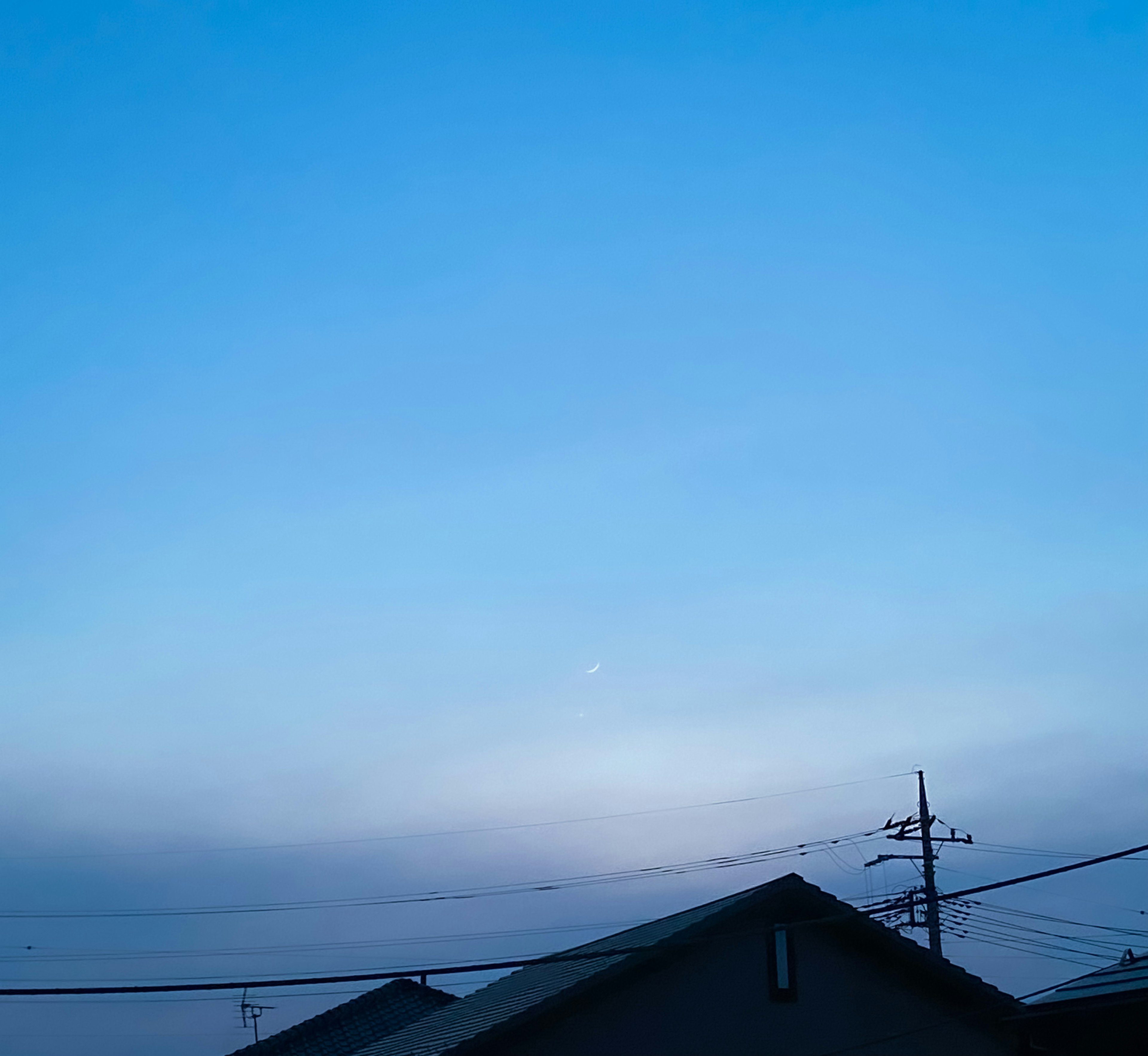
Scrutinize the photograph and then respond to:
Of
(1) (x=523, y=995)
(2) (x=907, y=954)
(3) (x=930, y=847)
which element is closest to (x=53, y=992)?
(1) (x=523, y=995)

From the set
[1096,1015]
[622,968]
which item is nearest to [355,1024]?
[622,968]

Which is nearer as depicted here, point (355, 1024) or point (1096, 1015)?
point (1096, 1015)

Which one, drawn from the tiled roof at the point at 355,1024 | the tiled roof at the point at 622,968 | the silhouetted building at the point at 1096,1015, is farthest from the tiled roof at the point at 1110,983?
the tiled roof at the point at 355,1024

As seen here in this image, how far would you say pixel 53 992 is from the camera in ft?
57.5

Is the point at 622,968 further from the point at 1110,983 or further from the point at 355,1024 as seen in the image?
the point at 355,1024

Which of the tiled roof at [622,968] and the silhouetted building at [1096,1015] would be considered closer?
the silhouetted building at [1096,1015]

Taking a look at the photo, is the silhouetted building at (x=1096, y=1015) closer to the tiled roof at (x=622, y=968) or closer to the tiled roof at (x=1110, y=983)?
the tiled roof at (x=1110, y=983)

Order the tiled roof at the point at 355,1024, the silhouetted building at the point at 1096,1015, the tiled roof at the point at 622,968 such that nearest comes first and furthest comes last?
the silhouetted building at the point at 1096,1015 < the tiled roof at the point at 622,968 < the tiled roof at the point at 355,1024

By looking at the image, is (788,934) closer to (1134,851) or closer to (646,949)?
(646,949)

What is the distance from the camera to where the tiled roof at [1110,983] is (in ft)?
51.9

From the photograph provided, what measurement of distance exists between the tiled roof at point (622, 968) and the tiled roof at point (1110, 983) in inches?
131

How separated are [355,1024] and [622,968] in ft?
70.1

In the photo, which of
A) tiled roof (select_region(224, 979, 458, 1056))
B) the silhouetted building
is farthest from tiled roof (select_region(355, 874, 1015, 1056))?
tiled roof (select_region(224, 979, 458, 1056))

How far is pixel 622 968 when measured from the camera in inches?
763
